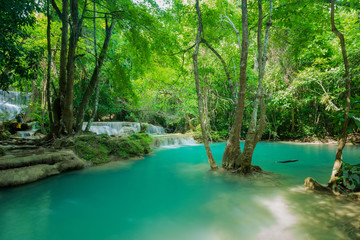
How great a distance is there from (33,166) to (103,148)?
274 cm

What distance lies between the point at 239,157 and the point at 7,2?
21.8 feet

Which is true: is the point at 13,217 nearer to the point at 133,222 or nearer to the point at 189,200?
the point at 133,222

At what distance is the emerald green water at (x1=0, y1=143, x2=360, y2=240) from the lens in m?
2.57

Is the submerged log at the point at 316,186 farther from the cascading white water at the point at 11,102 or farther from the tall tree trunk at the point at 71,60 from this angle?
the cascading white water at the point at 11,102

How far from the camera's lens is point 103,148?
24.8ft

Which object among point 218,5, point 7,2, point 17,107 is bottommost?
point 17,107

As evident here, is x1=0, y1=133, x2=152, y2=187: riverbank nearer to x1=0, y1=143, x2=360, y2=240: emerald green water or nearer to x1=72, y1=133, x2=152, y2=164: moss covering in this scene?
x1=72, y1=133, x2=152, y2=164: moss covering

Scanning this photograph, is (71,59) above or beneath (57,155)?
above

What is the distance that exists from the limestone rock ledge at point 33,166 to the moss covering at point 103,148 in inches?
26.7

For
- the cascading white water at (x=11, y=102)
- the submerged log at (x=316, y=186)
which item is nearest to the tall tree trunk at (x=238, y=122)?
the submerged log at (x=316, y=186)

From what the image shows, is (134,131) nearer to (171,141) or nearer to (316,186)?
(171,141)

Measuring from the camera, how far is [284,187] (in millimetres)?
4145

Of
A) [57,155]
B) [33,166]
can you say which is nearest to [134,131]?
[57,155]

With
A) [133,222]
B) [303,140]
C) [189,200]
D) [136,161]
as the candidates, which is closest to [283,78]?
[303,140]
